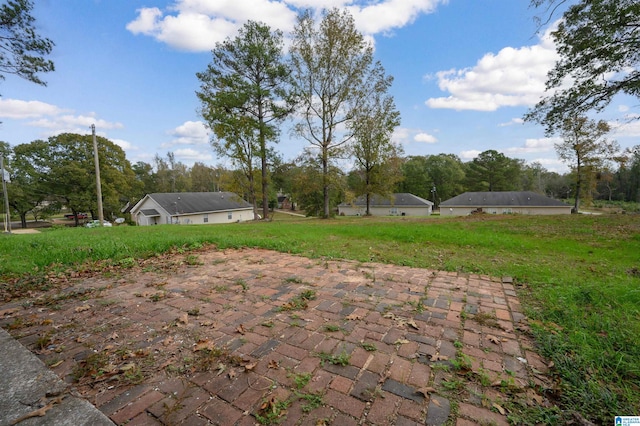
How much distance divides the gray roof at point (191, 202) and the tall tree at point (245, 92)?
9691mm

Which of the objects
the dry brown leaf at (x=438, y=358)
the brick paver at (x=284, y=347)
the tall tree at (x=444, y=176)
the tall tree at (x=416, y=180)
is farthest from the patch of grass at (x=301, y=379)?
the tall tree at (x=444, y=176)

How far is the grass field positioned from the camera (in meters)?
1.66

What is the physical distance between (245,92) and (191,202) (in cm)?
1834

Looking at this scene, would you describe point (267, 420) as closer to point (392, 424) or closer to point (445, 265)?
point (392, 424)

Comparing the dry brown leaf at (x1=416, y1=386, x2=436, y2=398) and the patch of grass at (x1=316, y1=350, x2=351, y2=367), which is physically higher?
the patch of grass at (x1=316, y1=350, x2=351, y2=367)

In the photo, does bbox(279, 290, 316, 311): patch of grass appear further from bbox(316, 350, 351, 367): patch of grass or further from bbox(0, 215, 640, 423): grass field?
bbox(0, 215, 640, 423): grass field

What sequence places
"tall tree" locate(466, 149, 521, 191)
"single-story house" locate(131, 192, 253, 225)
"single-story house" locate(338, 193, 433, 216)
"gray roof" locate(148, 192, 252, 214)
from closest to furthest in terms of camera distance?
"single-story house" locate(131, 192, 253, 225) < "gray roof" locate(148, 192, 252, 214) < "single-story house" locate(338, 193, 433, 216) < "tall tree" locate(466, 149, 521, 191)

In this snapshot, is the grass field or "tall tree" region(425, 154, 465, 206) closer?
the grass field

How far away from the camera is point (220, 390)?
1.54 meters

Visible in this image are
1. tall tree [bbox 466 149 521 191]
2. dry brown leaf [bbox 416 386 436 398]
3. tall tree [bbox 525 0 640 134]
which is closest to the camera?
dry brown leaf [bbox 416 386 436 398]

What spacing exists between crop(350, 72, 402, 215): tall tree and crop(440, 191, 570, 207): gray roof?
60.8 ft

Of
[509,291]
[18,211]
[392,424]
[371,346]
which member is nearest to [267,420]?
[392,424]

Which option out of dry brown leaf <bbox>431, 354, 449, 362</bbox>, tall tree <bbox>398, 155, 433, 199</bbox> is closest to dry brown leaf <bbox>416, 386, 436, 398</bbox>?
dry brown leaf <bbox>431, 354, 449, 362</bbox>

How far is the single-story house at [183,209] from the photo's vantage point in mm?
26891
